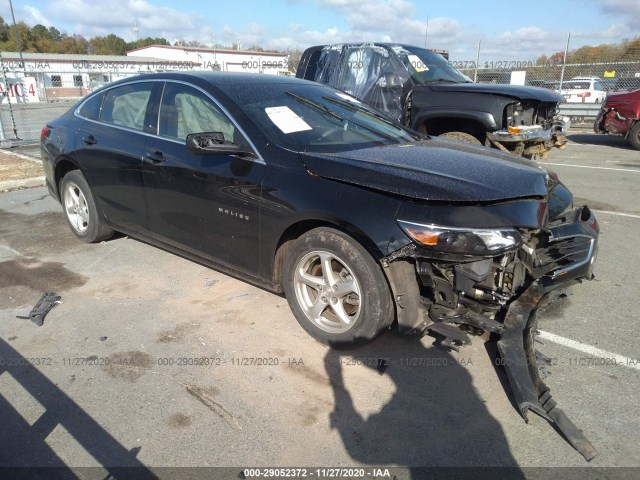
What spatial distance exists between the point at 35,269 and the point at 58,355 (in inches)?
69.1

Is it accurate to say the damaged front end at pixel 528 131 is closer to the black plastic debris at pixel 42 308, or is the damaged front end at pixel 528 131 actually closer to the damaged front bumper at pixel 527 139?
the damaged front bumper at pixel 527 139

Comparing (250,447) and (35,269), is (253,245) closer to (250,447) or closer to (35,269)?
(250,447)

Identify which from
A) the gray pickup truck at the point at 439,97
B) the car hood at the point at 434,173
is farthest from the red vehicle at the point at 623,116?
the car hood at the point at 434,173

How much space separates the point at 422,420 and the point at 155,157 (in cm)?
283

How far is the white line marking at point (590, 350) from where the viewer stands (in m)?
3.12

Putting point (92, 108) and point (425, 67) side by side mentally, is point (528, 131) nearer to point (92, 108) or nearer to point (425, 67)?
point (425, 67)

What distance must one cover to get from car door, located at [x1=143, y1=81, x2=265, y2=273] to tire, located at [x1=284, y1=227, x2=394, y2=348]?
41 cm

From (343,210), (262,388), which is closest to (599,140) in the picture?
(343,210)

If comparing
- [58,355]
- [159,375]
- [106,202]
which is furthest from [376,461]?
[106,202]

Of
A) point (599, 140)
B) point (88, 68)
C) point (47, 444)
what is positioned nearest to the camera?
point (47, 444)

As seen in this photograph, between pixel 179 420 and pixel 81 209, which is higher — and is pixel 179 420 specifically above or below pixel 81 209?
below

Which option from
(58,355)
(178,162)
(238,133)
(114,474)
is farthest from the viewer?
(178,162)

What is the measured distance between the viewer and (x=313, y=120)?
3730mm

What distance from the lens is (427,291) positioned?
119 inches
